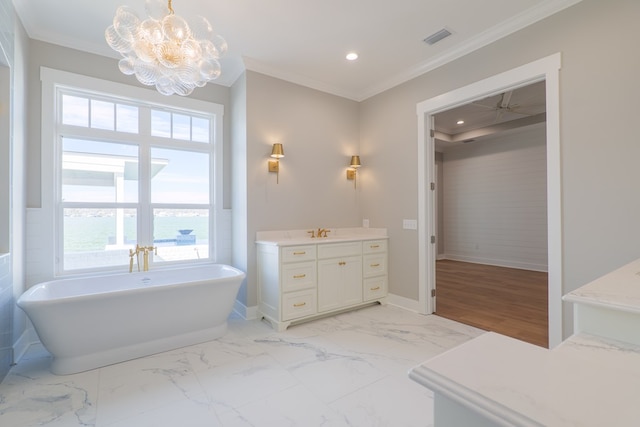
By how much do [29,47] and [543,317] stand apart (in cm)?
598

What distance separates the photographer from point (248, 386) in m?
2.14

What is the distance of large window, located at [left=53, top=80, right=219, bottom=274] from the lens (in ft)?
10.1

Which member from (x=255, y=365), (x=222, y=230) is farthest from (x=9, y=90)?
(x=255, y=365)

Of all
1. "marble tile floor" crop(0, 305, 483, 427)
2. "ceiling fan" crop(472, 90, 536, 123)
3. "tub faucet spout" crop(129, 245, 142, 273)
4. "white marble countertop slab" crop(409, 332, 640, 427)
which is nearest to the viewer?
"white marble countertop slab" crop(409, 332, 640, 427)

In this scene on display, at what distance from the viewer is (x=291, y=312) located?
318 centimetres

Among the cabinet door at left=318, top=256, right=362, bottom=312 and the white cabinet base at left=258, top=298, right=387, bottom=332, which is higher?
the cabinet door at left=318, top=256, right=362, bottom=312

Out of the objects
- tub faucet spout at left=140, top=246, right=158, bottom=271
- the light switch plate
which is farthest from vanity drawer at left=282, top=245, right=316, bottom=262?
tub faucet spout at left=140, top=246, right=158, bottom=271

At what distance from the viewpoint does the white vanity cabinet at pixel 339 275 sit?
3.40 metres

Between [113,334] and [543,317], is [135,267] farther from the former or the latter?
[543,317]

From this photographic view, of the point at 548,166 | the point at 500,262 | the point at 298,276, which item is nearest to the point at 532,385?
the point at 548,166

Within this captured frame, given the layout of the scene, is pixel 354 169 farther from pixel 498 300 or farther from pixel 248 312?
pixel 498 300

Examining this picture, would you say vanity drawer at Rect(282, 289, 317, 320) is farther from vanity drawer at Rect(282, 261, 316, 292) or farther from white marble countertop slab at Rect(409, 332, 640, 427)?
white marble countertop slab at Rect(409, 332, 640, 427)

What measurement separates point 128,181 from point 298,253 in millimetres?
2089

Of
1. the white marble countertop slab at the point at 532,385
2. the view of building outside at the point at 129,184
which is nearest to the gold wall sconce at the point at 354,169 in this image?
the view of building outside at the point at 129,184
